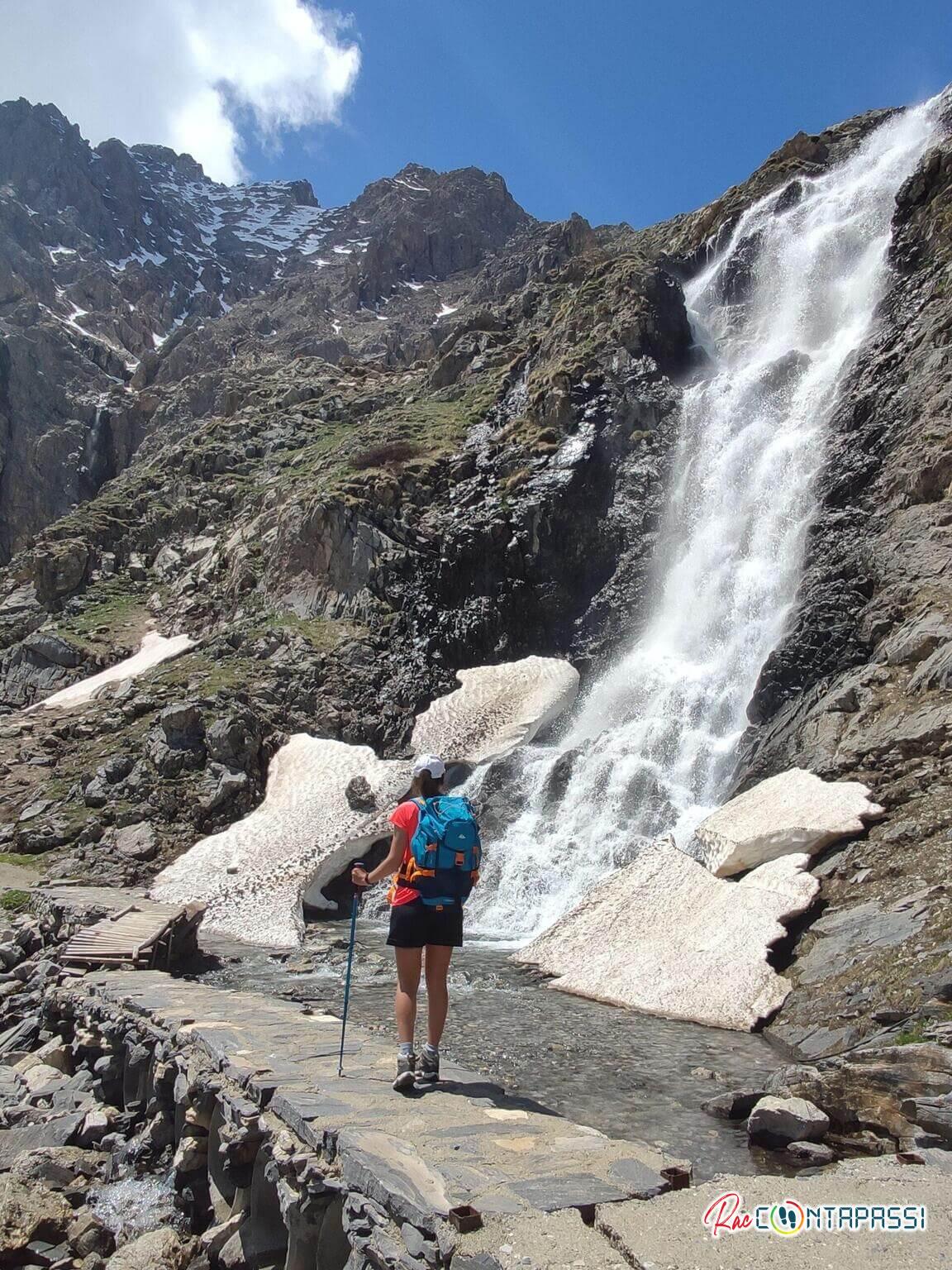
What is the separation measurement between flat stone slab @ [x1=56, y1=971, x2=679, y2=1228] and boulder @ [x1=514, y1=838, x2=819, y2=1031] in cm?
562

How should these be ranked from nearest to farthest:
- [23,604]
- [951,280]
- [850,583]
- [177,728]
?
[850,583]
[177,728]
[951,280]
[23,604]

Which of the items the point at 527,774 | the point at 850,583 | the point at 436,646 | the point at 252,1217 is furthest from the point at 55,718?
the point at 252,1217

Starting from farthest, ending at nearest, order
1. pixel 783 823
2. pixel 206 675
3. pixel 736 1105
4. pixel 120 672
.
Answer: pixel 120 672
pixel 206 675
pixel 783 823
pixel 736 1105

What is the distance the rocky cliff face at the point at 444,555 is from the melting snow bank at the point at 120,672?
4.00 ft

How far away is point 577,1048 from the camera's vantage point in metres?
9.57

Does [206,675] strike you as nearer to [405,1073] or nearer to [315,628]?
[315,628]

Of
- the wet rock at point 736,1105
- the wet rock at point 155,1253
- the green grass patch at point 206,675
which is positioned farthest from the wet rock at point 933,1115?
the green grass patch at point 206,675

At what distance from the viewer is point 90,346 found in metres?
94.2

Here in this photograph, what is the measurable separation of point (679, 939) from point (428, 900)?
8357 mm

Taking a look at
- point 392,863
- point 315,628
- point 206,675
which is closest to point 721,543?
point 315,628

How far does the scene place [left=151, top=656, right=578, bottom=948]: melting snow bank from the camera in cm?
1942

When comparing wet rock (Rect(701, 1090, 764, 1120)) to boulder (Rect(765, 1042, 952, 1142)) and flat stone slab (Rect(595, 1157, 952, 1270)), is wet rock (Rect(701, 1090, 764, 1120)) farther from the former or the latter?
flat stone slab (Rect(595, 1157, 952, 1270))

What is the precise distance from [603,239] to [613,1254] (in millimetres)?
97072

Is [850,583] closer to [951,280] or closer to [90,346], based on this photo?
[951,280]
